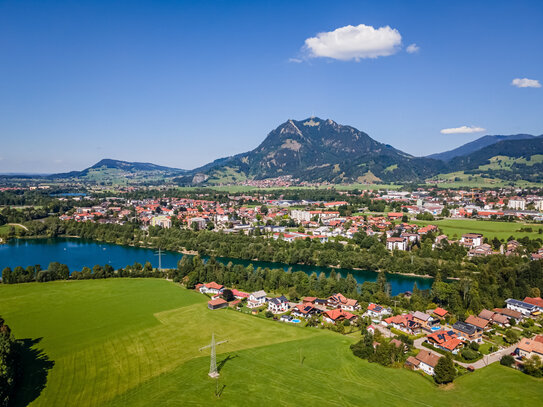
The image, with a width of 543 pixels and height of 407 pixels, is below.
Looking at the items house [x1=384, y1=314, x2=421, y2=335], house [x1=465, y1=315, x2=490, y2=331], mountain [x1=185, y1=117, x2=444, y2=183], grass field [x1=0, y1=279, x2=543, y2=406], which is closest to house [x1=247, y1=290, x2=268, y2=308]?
grass field [x1=0, y1=279, x2=543, y2=406]

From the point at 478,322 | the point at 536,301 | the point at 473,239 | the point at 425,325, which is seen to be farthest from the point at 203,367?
the point at 473,239

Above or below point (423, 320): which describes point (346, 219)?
above

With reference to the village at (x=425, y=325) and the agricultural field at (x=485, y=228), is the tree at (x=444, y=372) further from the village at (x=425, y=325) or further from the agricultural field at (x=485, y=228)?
the agricultural field at (x=485, y=228)

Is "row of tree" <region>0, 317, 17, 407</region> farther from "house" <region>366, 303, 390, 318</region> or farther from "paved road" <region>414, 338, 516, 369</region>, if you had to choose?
"house" <region>366, 303, 390, 318</region>

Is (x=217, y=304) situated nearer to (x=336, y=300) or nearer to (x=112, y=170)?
(x=336, y=300)

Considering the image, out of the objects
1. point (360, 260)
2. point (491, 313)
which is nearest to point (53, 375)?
point (491, 313)
